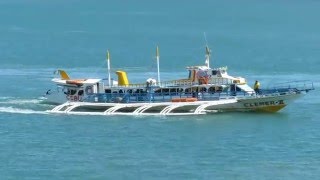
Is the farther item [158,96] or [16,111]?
[158,96]

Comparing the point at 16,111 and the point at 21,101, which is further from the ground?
the point at 21,101

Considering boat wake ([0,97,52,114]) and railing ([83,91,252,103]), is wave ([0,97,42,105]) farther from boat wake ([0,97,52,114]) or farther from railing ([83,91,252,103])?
railing ([83,91,252,103])

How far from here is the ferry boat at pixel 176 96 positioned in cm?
9106

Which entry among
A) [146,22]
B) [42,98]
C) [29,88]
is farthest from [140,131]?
[146,22]

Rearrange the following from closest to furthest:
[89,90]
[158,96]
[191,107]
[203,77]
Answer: [191,107], [158,96], [203,77], [89,90]

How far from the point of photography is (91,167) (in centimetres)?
7231

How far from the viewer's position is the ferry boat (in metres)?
91.1

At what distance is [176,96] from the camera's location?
92.6m

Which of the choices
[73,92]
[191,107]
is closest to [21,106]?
[73,92]

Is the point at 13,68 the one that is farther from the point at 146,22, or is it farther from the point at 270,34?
the point at 146,22

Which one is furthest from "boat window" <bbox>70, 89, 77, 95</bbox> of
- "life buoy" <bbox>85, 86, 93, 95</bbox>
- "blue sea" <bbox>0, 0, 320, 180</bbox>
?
"blue sea" <bbox>0, 0, 320, 180</bbox>

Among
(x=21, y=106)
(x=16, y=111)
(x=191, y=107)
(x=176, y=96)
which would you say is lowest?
(x=191, y=107)

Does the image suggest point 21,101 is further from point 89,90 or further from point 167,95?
point 167,95

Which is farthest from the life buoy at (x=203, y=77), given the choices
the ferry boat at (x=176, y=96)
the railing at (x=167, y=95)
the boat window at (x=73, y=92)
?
the boat window at (x=73, y=92)
